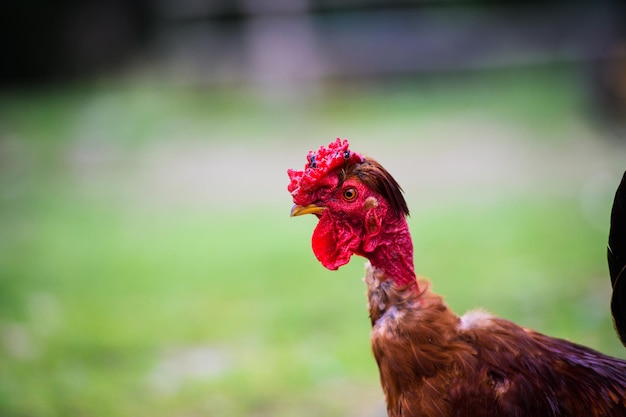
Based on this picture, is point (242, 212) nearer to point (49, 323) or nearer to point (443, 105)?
point (49, 323)

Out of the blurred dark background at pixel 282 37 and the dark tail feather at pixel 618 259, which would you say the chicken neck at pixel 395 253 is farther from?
the blurred dark background at pixel 282 37

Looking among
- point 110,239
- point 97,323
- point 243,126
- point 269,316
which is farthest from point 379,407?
point 243,126

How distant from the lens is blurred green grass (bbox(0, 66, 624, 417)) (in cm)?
485

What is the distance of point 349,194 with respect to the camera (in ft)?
8.70

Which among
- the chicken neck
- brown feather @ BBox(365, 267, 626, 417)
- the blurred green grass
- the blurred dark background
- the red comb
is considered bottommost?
brown feather @ BBox(365, 267, 626, 417)

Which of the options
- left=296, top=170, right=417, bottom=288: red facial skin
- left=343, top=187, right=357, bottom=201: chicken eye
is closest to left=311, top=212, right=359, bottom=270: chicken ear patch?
left=296, top=170, right=417, bottom=288: red facial skin

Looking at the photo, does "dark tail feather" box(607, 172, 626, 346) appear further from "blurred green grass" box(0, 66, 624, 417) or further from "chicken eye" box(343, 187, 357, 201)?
"blurred green grass" box(0, 66, 624, 417)

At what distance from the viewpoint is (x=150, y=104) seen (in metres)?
12.7

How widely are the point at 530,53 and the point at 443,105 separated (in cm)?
299

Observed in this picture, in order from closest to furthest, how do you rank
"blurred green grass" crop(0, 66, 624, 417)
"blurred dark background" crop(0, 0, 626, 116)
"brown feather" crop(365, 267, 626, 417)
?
"brown feather" crop(365, 267, 626, 417)
"blurred green grass" crop(0, 66, 624, 417)
"blurred dark background" crop(0, 0, 626, 116)

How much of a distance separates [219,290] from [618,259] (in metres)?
4.44

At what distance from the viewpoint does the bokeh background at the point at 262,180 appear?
5.23m

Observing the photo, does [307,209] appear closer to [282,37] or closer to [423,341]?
[423,341]

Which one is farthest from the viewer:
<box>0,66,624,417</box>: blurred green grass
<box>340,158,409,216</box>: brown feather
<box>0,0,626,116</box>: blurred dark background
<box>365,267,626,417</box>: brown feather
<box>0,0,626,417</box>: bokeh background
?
<box>0,0,626,116</box>: blurred dark background
